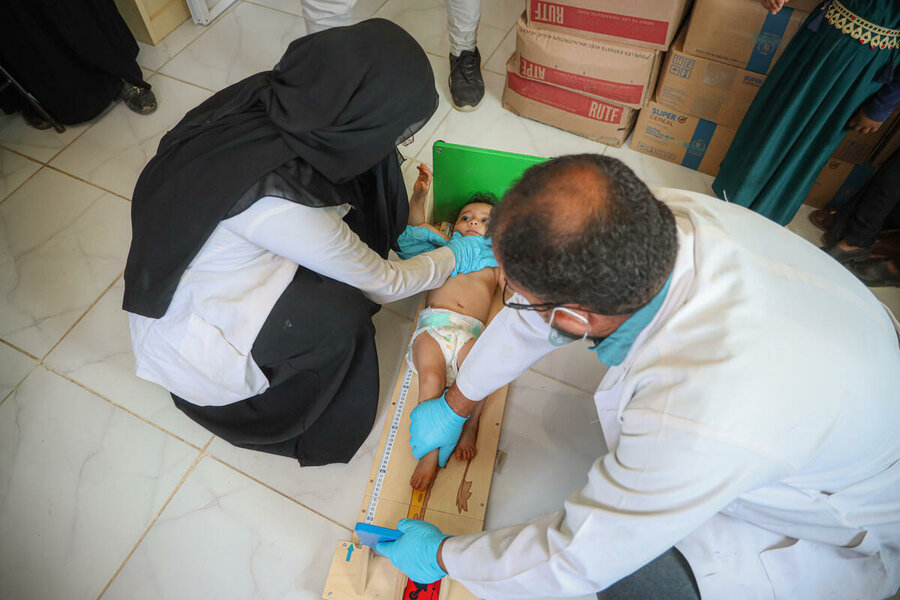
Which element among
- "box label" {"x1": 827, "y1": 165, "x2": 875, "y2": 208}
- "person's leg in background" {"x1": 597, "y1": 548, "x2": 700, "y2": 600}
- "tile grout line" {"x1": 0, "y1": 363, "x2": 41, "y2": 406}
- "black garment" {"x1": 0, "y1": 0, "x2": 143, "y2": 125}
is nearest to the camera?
"person's leg in background" {"x1": 597, "y1": 548, "x2": 700, "y2": 600}

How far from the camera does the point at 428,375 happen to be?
1.49m

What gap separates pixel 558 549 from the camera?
86 cm

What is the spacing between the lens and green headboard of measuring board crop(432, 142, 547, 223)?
1608 millimetres

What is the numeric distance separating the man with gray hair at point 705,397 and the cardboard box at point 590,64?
96cm

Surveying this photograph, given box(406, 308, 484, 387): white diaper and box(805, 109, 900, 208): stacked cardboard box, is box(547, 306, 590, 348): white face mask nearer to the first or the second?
box(406, 308, 484, 387): white diaper

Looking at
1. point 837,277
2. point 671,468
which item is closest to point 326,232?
point 671,468

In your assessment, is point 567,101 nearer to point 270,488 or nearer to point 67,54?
point 270,488

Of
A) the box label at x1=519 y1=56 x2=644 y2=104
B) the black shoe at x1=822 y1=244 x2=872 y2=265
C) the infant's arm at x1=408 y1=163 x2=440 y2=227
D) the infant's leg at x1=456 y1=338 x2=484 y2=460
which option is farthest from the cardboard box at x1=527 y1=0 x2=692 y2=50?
the infant's leg at x1=456 y1=338 x2=484 y2=460

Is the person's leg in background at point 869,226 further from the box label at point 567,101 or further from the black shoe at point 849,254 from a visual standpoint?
the box label at point 567,101

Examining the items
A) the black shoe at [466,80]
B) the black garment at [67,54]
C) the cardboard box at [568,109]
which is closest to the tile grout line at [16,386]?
the black garment at [67,54]

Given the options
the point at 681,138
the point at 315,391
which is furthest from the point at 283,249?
the point at 681,138

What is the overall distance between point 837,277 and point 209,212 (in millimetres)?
1083

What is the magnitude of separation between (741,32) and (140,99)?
2073 mm

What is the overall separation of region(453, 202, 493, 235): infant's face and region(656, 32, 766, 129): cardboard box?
700 millimetres
